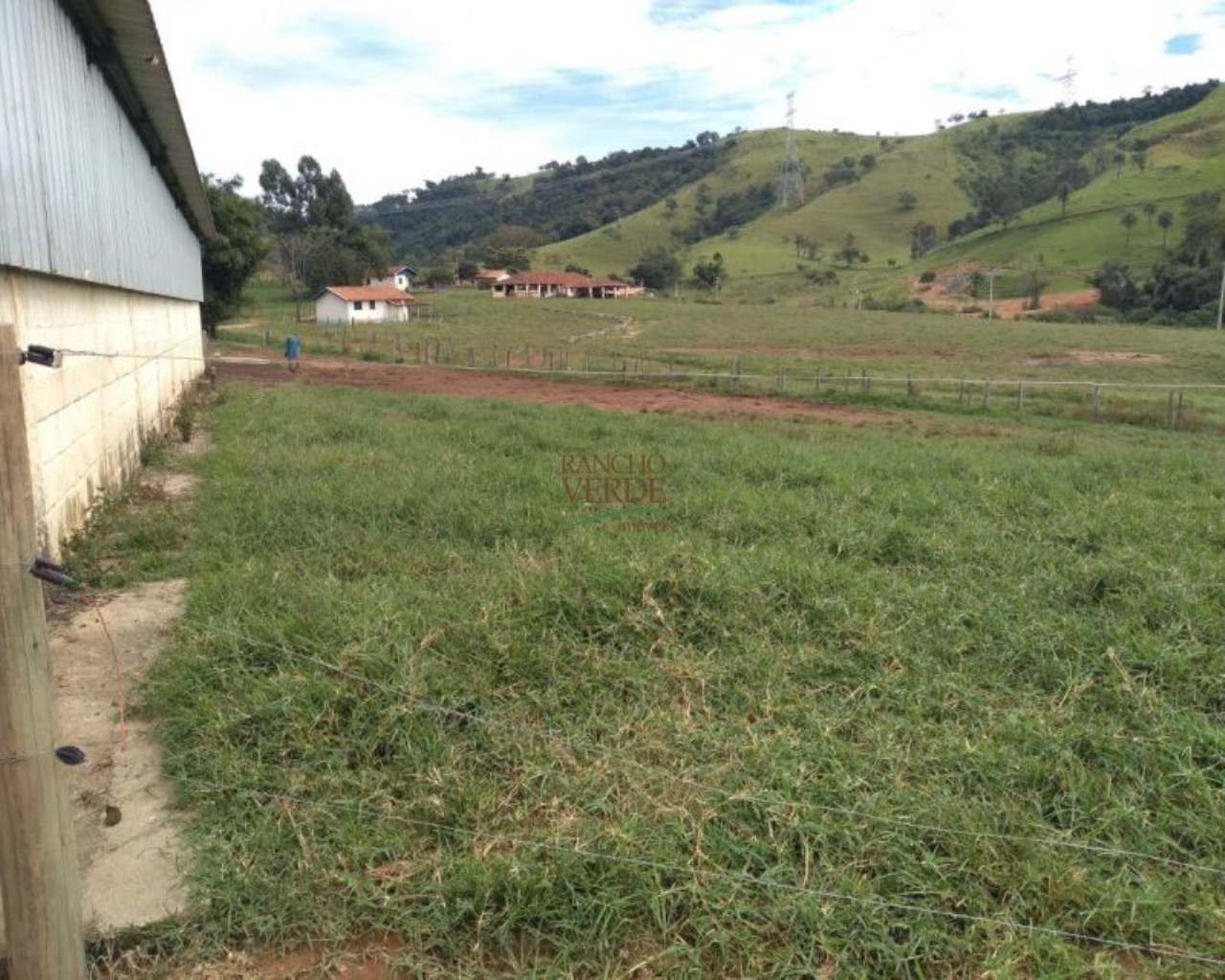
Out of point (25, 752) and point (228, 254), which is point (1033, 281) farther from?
point (25, 752)

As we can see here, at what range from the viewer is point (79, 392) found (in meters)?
7.08

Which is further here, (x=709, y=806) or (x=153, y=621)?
(x=153, y=621)

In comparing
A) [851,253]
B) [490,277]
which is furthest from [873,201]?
[490,277]

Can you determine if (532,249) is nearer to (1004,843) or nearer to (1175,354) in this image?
(1175,354)

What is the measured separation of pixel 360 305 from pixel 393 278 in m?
20.7

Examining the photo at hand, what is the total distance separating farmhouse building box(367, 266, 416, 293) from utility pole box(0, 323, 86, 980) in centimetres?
7496

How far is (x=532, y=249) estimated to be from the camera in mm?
112875

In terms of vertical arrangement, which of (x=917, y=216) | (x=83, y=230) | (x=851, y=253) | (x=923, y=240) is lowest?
(x=83, y=230)

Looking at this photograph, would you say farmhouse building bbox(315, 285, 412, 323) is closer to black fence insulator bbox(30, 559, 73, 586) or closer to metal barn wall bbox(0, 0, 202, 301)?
metal barn wall bbox(0, 0, 202, 301)

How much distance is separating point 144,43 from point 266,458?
4.54m

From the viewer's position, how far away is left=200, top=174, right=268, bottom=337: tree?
119ft

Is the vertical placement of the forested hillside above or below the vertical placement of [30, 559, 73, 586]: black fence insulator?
above

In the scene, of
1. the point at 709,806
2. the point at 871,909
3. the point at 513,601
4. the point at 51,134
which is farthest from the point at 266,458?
the point at 871,909

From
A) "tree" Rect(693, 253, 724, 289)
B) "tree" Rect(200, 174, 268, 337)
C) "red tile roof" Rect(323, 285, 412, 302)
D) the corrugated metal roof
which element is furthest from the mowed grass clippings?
"tree" Rect(693, 253, 724, 289)
